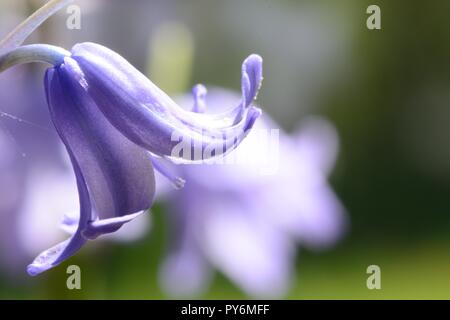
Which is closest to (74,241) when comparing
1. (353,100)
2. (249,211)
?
(249,211)

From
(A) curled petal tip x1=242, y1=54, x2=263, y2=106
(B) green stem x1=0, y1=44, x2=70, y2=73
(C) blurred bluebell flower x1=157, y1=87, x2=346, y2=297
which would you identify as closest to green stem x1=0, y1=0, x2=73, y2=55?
(B) green stem x1=0, y1=44, x2=70, y2=73

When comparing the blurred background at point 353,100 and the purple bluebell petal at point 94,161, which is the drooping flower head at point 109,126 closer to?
the purple bluebell petal at point 94,161

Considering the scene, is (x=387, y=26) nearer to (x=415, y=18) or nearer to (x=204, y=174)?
(x=415, y=18)

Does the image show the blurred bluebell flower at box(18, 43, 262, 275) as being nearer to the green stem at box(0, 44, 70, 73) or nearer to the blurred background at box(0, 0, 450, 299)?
the green stem at box(0, 44, 70, 73)

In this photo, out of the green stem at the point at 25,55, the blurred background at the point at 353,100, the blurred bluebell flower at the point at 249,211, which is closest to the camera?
the green stem at the point at 25,55

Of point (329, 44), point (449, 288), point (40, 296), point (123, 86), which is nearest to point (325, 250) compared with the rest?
point (449, 288)

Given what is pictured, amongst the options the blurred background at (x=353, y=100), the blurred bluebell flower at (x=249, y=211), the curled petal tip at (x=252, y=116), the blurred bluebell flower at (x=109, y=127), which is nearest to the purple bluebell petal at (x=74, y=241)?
the blurred bluebell flower at (x=109, y=127)
